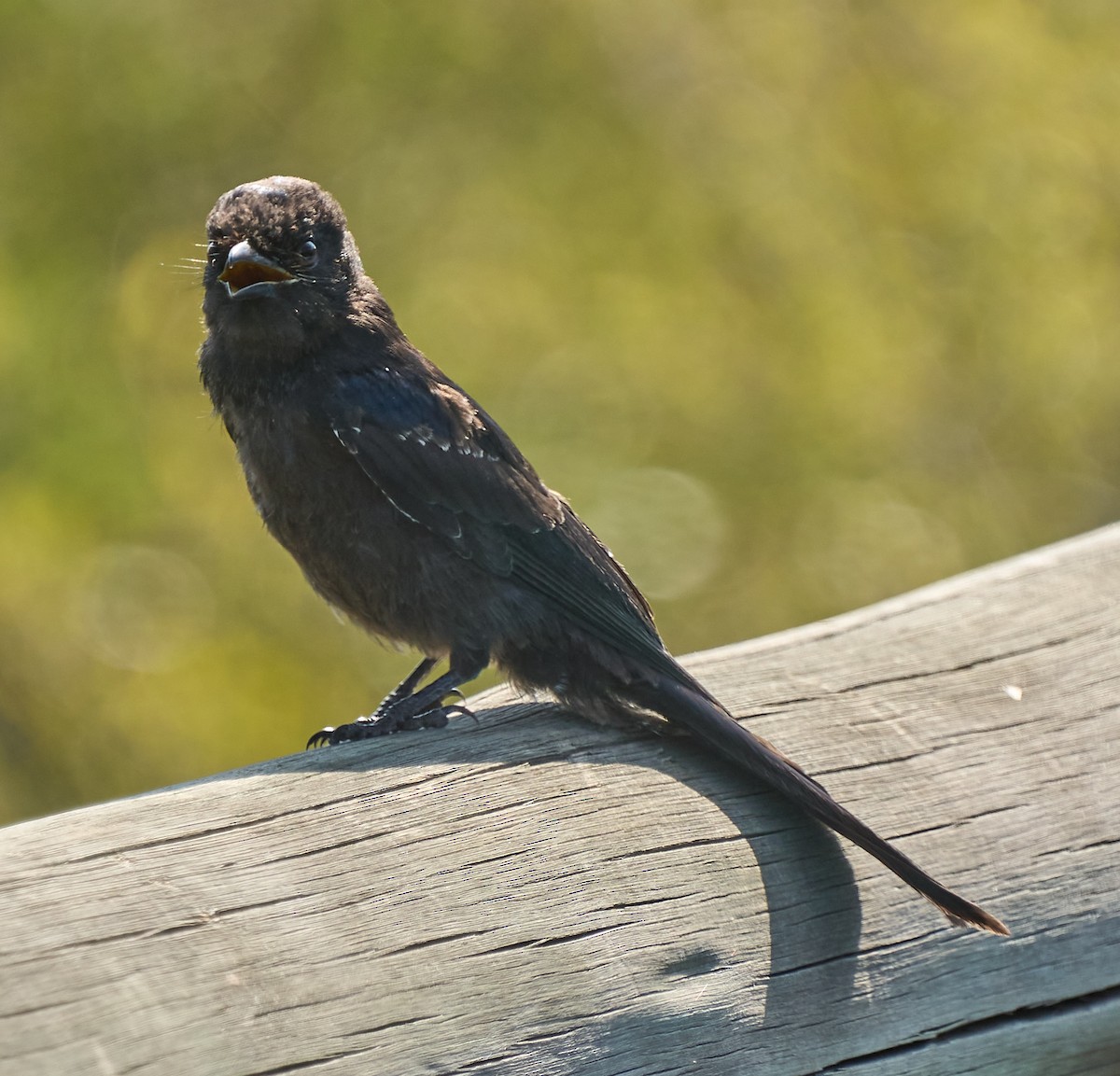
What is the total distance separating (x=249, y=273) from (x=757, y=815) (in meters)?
1.95

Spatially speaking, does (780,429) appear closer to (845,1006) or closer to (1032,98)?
(1032,98)

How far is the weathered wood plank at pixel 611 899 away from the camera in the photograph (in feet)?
6.14

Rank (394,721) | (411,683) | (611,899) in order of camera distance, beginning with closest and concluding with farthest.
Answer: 1. (611,899)
2. (394,721)
3. (411,683)

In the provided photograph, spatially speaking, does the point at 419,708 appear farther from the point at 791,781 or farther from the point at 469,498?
the point at 791,781

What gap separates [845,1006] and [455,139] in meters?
5.05

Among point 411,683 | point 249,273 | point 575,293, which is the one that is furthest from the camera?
point 575,293

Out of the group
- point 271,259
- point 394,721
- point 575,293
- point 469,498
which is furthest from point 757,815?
point 575,293

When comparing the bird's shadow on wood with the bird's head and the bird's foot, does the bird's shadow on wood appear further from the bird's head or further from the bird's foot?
the bird's head

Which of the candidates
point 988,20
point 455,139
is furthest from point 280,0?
point 988,20

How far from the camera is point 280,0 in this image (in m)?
Result: 6.33

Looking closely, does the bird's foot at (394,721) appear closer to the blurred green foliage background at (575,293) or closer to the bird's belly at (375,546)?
the bird's belly at (375,546)

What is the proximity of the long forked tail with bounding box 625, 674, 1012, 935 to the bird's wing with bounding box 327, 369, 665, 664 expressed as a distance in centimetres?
46

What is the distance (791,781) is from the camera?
2.65m

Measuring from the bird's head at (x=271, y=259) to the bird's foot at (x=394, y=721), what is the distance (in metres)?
1.03
